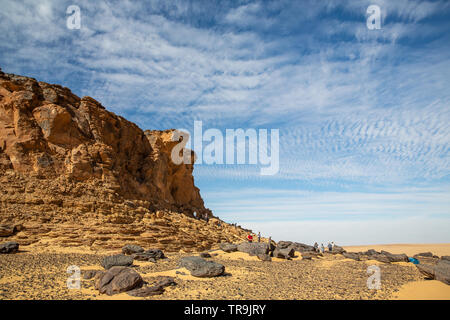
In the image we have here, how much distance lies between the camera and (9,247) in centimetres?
1680

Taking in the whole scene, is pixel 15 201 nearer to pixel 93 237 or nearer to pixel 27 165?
pixel 27 165

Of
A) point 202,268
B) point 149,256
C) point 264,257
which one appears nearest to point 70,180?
point 149,256

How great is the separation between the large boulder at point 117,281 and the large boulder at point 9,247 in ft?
34.2

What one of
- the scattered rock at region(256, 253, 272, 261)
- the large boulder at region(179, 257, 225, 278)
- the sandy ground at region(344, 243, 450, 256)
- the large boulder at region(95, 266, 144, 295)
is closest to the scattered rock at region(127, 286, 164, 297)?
the large boulder at region(95, 266, 144, 295)

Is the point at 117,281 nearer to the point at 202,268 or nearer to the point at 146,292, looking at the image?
the point at 146,292

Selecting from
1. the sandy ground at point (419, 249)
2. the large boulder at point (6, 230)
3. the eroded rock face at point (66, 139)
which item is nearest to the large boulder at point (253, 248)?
the eroded rock face at point (66, 139)

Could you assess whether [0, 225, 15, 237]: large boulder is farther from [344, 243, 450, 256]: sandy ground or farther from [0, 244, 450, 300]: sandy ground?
[344, 243, 450, 256]: sandy ground

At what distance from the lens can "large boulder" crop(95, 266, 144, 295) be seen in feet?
31.8

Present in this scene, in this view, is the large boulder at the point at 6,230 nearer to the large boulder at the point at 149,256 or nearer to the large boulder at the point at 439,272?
the large boulder at the point at 149,256

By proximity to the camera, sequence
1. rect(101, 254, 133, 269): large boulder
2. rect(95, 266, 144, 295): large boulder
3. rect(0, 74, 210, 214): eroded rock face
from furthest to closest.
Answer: rect(0, 74, 210, 214): eroded rock face → rect(101, 254, 133, 269): large boulder → rect(95, 266, 144, 295): large boulder

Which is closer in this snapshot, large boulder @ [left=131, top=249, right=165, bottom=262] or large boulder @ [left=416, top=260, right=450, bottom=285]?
large boulder @ [left=416, top=260, right=450, bottom=285]

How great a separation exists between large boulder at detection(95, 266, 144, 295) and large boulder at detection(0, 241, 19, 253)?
410 inches
